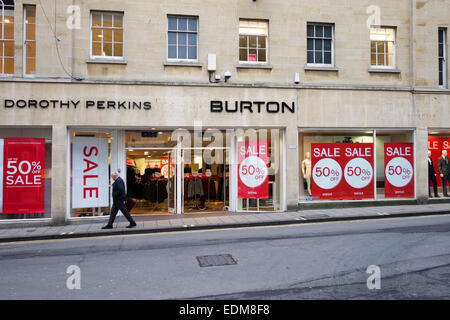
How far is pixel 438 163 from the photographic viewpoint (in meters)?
15.4

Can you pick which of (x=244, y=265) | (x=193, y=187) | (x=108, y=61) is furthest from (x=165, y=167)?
(x=244, y=265)

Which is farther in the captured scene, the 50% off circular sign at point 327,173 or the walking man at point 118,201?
the 50% off circular sign at point 327,173

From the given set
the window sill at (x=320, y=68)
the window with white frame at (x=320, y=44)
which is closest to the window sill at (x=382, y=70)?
the window sill at (x=320, y=68)

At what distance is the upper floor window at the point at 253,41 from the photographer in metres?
14.1

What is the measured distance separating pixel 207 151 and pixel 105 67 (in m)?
4.91

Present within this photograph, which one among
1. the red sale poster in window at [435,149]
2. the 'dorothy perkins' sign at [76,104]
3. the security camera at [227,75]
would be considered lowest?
the red sale poster in window at [435,149]

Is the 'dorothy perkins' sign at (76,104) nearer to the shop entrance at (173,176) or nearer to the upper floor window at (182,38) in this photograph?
the shop entrance at (173,176)

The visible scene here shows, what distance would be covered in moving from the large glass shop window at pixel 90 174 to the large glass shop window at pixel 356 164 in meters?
7.47

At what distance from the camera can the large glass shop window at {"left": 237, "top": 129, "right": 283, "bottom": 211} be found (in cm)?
1424

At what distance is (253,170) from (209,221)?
10.7ft

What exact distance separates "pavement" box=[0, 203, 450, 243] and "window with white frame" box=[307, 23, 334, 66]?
593cm
